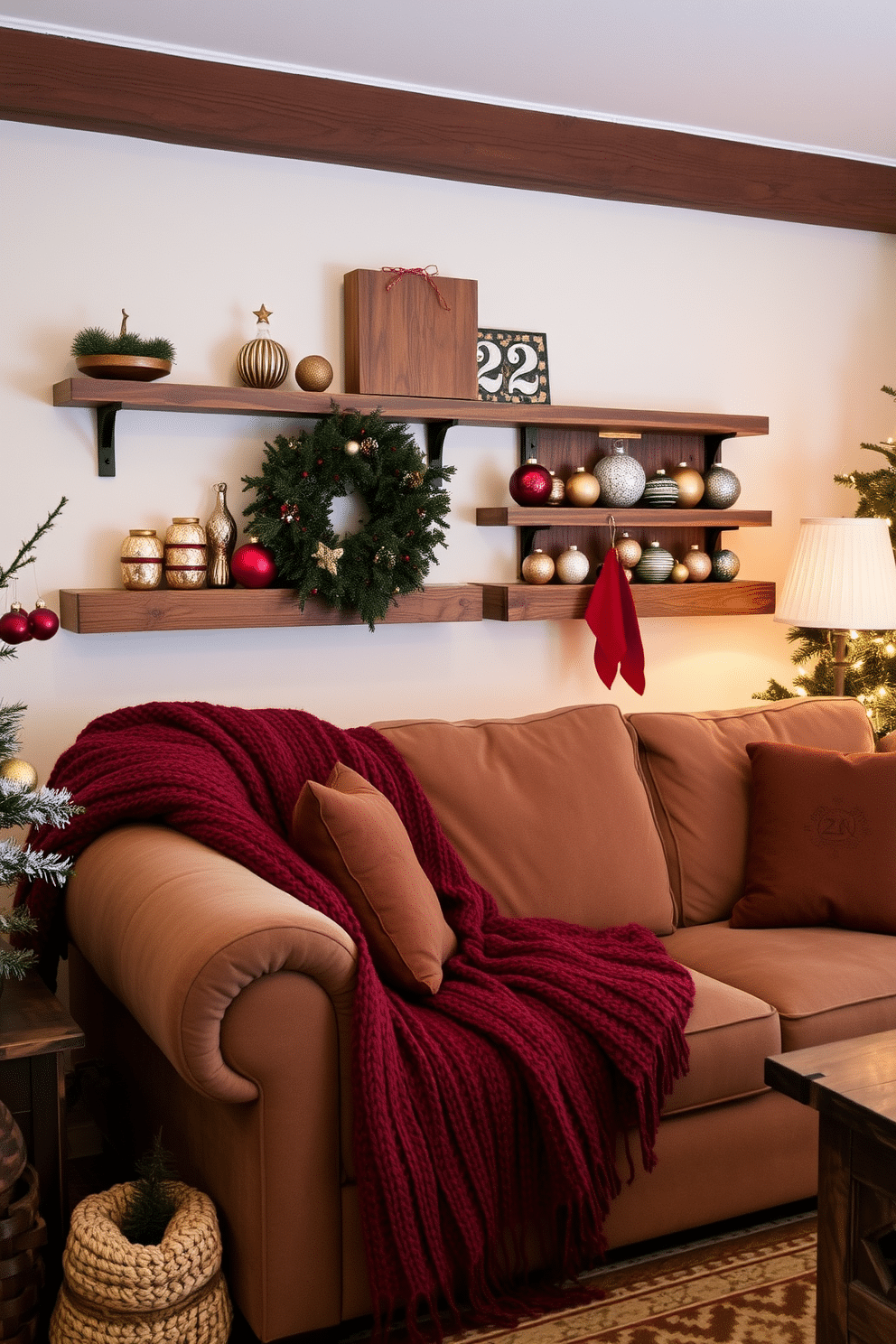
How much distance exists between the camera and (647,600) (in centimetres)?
353

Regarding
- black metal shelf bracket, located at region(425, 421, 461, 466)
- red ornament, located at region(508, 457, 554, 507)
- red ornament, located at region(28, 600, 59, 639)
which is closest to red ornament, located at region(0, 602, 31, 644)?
red ornament, located at region(28, 600, 59, 639)

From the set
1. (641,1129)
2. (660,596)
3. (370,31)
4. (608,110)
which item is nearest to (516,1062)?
(641,1129)

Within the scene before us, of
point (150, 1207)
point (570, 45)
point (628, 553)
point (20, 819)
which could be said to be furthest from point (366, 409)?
point (150, 1207)

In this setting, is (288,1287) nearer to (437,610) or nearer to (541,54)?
(437,610)

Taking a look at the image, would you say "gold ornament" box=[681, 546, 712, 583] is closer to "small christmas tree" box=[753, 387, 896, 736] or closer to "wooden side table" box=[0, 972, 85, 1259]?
"small christmas tree" box=[753, 387, 896, 736]

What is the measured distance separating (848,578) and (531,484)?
0.89 m

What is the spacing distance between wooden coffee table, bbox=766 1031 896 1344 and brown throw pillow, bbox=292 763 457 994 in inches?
25.4

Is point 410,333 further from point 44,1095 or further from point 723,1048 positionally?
point 44,1095

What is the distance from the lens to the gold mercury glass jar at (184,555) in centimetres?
299

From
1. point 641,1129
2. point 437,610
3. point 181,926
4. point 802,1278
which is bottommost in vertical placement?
point 802,1278

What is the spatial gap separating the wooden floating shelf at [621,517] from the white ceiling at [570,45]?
3.55ft

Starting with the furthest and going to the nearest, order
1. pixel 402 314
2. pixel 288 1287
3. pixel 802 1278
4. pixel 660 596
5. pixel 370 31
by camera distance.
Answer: pixel 660 596 < pixel 402 314 < pixel 370 31 < pixel 802 1278 < pixel 288 1287

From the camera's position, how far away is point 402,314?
323 cm

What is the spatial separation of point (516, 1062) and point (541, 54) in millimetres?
2351
